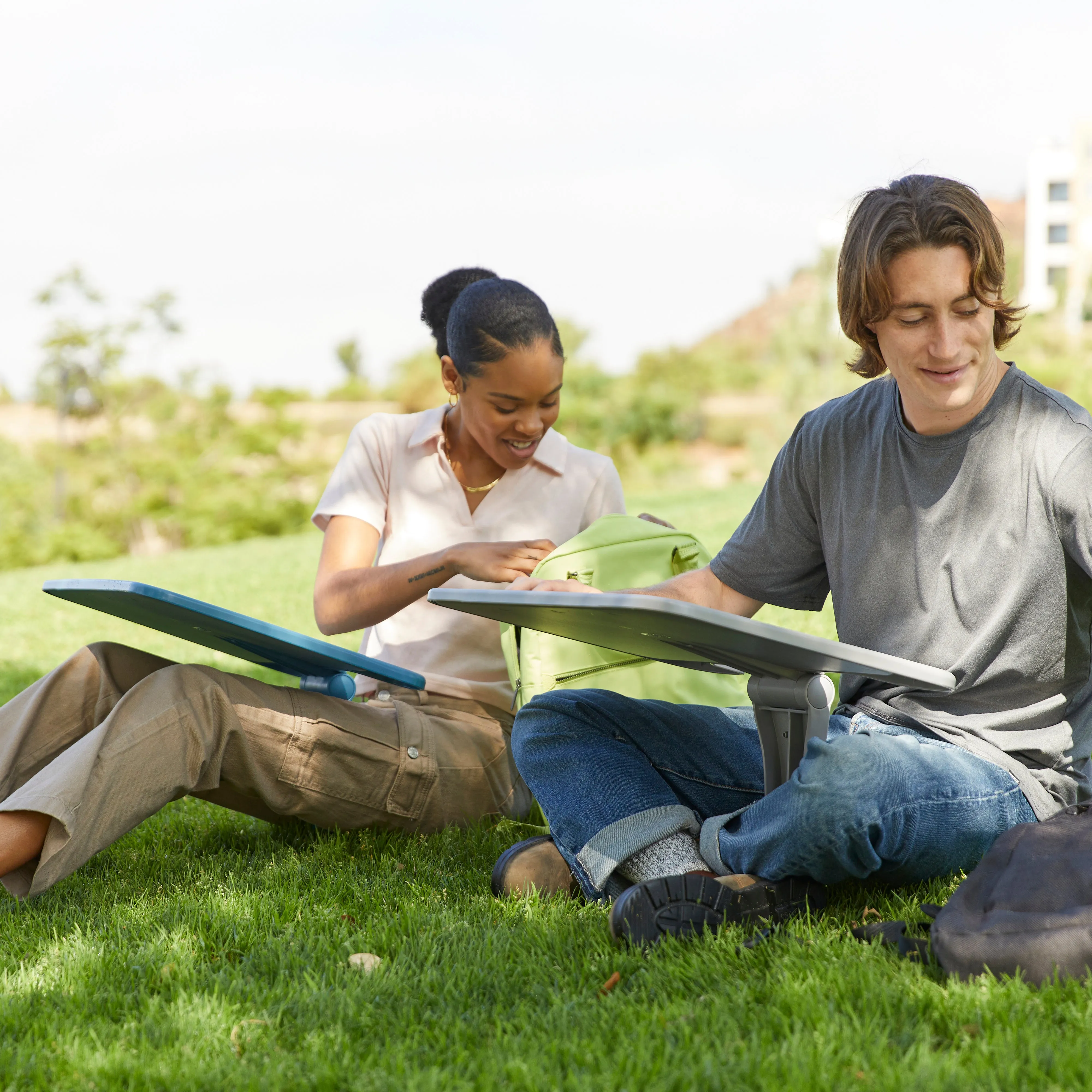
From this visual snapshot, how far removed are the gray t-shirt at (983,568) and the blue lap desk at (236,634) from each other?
4.03 ft

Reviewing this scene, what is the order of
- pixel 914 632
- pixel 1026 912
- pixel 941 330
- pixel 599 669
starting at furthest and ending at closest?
pixel 599 669, pixel 914 632, pixel 941 330, pixel 1026 912

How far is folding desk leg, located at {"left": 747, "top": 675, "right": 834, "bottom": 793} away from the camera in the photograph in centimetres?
229

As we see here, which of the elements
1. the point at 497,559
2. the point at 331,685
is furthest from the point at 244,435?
the point at 497,559

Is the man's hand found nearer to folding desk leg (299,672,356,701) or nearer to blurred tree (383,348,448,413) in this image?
folding desk leg (299,672,356,701)

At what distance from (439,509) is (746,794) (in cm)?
136

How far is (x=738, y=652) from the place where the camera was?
213cm

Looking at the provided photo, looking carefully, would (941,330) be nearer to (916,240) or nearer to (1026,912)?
(916,240)

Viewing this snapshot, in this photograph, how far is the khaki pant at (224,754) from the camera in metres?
2.71

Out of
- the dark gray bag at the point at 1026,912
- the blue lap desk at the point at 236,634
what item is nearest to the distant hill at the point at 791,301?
the dark gray bag at the point at 1026,912

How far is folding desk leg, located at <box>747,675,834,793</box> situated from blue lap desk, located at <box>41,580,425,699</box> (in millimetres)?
1036

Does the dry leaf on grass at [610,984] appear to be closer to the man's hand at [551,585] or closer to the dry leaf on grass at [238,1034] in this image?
the dry leaf on grass at [238,1034]

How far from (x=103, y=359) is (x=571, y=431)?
30.6ft

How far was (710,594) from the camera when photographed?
9.77ft

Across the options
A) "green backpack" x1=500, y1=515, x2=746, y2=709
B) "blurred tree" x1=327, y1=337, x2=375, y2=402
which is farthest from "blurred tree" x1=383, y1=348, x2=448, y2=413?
"green backpack" x1=500, y1=515, x2=746, y2=709
